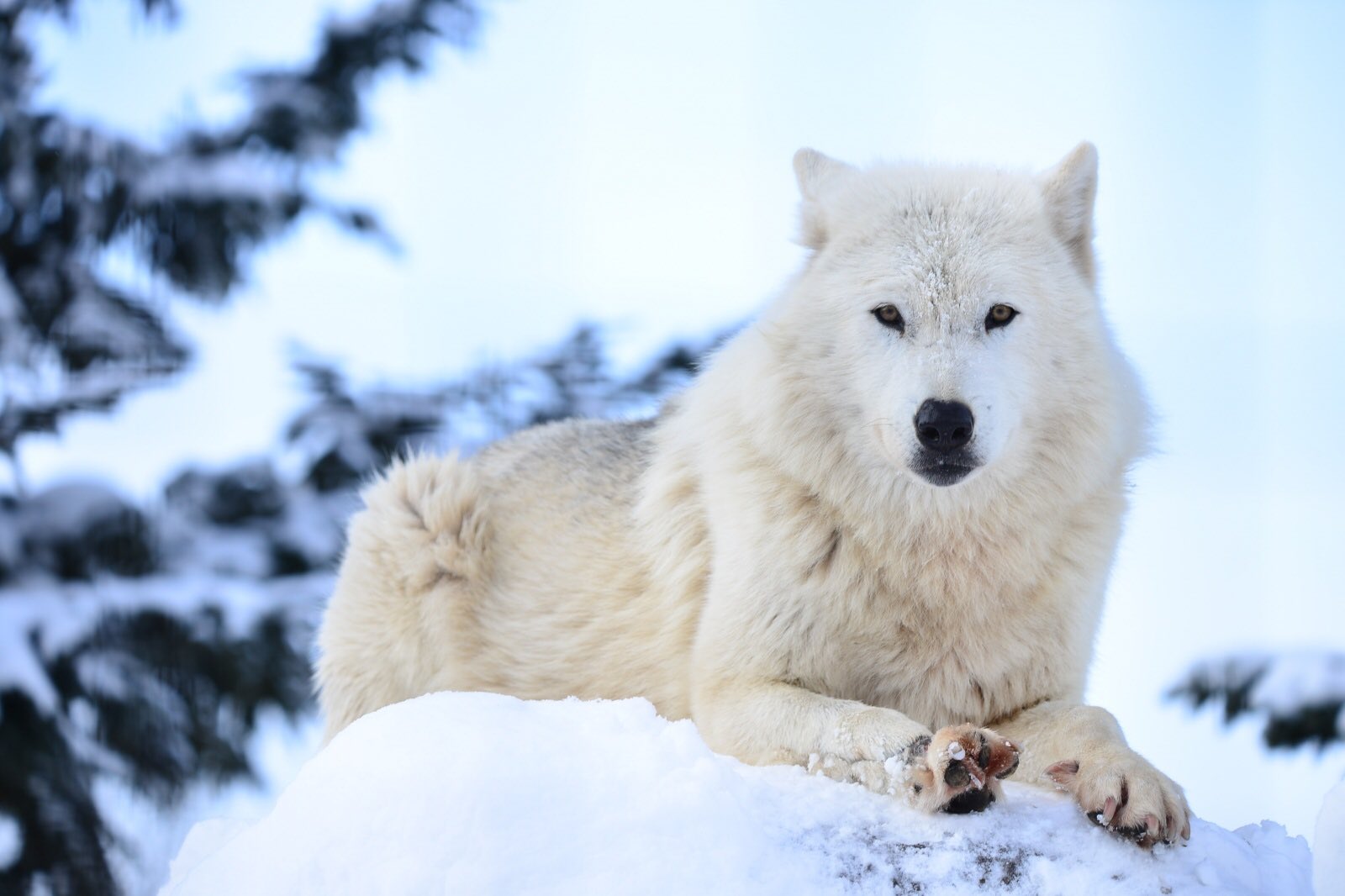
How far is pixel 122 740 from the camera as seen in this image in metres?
7.52

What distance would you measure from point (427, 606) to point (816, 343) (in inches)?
75.8

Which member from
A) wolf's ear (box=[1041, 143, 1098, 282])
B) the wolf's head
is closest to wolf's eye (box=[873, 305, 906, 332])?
the wolf's head

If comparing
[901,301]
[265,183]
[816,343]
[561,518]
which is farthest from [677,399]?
[265,183]

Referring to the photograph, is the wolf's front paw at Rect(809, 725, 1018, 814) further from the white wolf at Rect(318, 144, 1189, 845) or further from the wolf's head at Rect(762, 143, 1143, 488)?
the wolf's head at Rect(762, 143, 1143, 488)

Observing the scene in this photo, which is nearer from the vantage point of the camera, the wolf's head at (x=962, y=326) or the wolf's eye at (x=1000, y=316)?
the wolf's head at (x=962, y=326)

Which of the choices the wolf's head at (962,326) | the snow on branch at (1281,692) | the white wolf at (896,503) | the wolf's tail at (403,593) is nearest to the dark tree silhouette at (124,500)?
the wolf's tail at (403,593)

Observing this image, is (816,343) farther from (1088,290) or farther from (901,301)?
(1088,290)

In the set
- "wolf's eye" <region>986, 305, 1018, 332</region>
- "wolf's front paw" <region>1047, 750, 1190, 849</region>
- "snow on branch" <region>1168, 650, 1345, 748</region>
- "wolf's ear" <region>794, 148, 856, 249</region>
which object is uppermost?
"wolf's ear" <region>794, 148, 856, 249</region>

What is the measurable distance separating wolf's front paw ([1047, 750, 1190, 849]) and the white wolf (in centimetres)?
4

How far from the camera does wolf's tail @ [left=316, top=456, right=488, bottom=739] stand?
4441 mm

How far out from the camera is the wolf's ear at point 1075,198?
3.74 meters

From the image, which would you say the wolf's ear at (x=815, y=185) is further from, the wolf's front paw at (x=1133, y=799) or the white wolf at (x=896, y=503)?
the wolf's front paw at (x=1133, y=799)

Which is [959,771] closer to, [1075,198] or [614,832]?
[614,832]

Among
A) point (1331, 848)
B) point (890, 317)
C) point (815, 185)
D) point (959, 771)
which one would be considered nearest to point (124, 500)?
point (815, 185)
